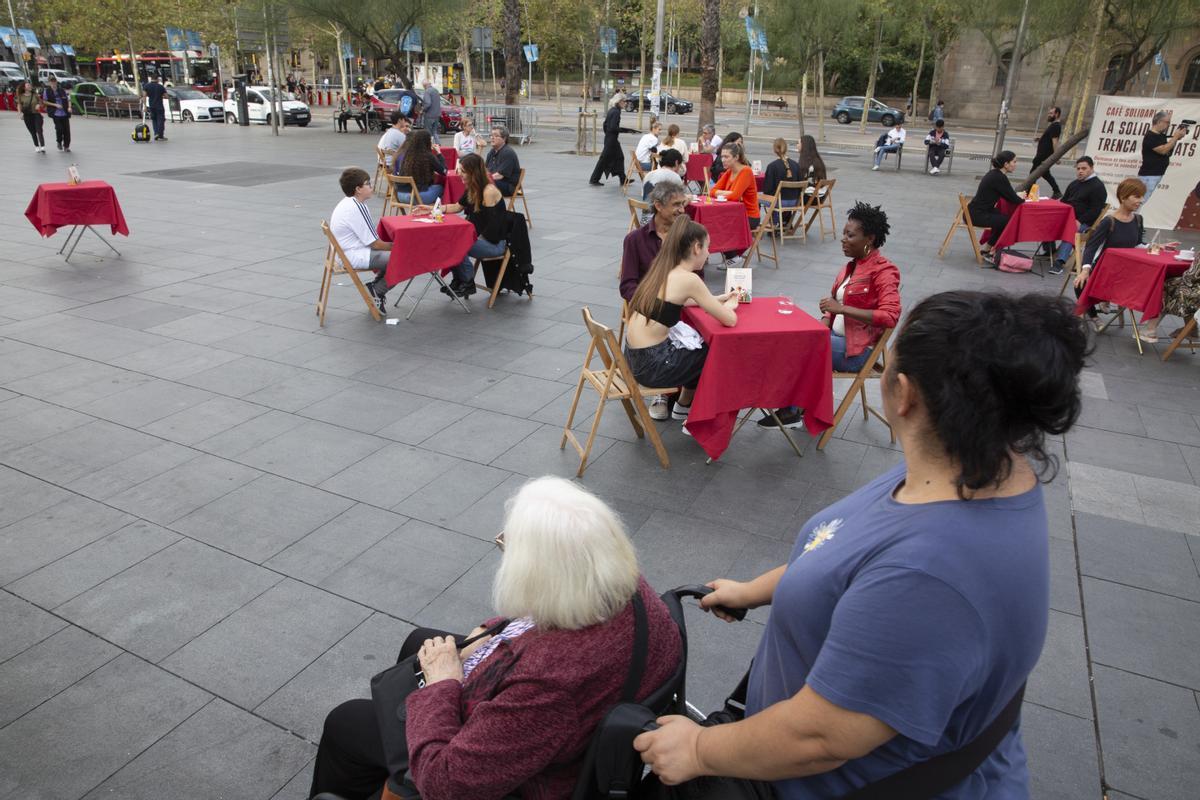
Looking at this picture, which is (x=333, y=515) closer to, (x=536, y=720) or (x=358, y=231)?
(x=536, y=720)

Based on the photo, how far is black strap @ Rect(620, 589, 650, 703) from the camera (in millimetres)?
1679

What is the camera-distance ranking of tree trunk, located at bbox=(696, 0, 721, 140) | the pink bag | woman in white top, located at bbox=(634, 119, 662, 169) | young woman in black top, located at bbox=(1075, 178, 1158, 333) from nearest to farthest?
young woman in black top, located at bbox=(1075, 178, 1158, 333) → the pink bag → woman in white top, located at bbox=(634, 119, 662, 169) → tree trunk, located at bbox=(696, 0, 721, 140)

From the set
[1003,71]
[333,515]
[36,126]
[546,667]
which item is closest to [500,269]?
[333,515]

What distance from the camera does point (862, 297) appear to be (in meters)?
4.83

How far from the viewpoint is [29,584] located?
335cm

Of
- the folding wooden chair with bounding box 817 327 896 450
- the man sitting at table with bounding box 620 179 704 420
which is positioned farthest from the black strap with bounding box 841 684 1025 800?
the man sitting at table with bounding box 620 179 704 420

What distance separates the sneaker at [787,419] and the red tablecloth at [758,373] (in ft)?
1.38

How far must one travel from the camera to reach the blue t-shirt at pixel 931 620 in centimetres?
114

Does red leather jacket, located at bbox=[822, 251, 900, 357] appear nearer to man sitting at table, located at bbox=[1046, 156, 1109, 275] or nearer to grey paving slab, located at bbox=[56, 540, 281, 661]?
grey paving slab, located at bbox=[56, 540, 281, 661]

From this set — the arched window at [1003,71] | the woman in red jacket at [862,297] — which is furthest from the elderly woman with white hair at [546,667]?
the arched window at [1003,71]

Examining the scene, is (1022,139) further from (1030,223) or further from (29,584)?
(29,584)

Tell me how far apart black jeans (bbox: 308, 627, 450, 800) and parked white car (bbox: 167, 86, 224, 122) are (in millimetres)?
31059

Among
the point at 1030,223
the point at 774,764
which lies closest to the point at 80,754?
the point at 774,764

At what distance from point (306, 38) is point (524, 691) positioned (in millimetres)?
46034
